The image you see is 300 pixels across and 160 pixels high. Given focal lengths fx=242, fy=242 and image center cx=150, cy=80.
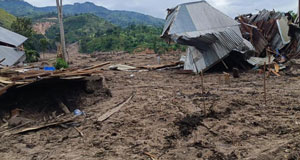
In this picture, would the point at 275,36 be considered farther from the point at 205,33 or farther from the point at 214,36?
the point at 205,33

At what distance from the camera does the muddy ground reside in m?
3.58

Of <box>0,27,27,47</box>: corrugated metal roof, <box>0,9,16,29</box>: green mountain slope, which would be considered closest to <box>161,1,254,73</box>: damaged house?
<box>0,27,27,47</box>: corrugated metal roof

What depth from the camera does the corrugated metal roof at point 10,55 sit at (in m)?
14.2

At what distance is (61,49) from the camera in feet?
48.5

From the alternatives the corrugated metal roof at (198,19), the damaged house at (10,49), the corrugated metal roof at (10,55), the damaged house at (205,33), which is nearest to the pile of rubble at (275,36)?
the damaged house at (205,33)

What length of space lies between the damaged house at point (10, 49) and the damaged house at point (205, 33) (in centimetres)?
992

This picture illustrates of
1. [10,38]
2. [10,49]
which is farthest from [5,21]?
[10,49]

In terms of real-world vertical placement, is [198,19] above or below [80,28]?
below

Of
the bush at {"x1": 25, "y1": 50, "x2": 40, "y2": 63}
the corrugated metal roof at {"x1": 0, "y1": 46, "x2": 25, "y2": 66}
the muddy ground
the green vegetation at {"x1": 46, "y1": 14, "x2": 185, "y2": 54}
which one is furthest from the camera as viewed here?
the green vegetation at {"x1": 46, "y1": 14, "x2": 185, "y2": 54}

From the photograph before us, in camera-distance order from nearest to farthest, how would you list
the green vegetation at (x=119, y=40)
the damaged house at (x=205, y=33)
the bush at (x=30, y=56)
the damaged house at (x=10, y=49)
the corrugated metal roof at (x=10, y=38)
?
the damaged house at (x=205, y=33)
the damaged house at (x=10, y=49)
the corrugated metal roof at (x=10, y=38)
the bush at (x=30, y=56)
the green vegetation at (x=119, y=40)

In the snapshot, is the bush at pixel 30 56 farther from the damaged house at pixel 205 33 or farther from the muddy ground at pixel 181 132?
the muddy ground at pixel 181 132

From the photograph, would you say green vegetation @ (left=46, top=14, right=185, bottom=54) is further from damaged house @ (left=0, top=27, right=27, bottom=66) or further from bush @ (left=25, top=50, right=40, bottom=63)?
damaged house @ (left=0, top=27, right=27, bottom=66)

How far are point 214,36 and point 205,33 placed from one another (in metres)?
0.42

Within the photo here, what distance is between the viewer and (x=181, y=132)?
429cm
